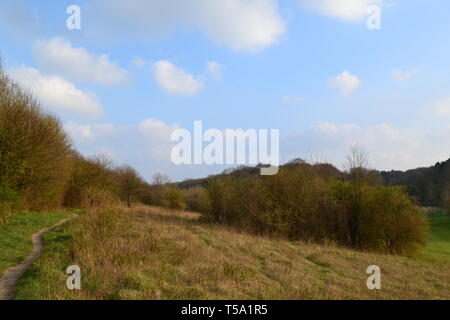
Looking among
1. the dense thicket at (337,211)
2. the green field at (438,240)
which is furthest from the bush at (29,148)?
the green field at (438,240)

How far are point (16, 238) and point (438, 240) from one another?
34476 mm

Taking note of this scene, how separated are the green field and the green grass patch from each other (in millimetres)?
21143

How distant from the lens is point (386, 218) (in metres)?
19.3

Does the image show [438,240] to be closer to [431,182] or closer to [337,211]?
[337,211]

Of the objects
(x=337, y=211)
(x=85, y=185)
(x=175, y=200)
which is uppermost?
(x=85, y=185)

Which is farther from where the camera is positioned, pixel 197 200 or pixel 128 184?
pixel 128 184

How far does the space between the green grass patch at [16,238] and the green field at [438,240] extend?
21.1m

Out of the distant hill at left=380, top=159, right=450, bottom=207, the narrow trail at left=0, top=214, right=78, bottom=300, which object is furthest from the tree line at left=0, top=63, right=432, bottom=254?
the distant hill at left=380, top=159, right=450, bottom=207

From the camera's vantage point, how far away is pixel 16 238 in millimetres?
11594

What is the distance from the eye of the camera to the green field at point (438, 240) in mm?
21061

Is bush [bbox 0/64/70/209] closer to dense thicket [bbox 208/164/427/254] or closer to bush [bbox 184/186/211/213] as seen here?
bush [bbox 184/186/211/213]

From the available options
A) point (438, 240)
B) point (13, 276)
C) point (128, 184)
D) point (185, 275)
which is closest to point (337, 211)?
point (185, 275)

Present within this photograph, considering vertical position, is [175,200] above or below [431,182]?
below
